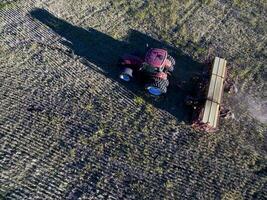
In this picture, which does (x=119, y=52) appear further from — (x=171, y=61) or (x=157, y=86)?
(x=157, y=86)

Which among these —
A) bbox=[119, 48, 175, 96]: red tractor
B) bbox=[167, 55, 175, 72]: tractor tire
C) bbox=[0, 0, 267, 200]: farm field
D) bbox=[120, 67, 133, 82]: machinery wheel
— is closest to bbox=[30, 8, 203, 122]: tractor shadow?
bbox=[0, 0, 267, 200]: farm field

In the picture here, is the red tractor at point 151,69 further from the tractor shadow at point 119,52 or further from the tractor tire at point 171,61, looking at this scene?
the tractor shadow at point 119,52

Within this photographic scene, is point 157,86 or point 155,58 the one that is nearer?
point 157,86

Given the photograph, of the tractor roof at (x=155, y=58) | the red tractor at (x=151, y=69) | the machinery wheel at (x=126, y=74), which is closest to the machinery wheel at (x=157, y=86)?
the red tractor at (x=151, y=69)

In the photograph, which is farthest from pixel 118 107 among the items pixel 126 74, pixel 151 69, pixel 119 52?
pixel 119 52

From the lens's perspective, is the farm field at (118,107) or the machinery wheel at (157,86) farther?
the machinery wheel at (157,86)

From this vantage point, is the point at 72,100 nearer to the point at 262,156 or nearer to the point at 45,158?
the point at 45,158
